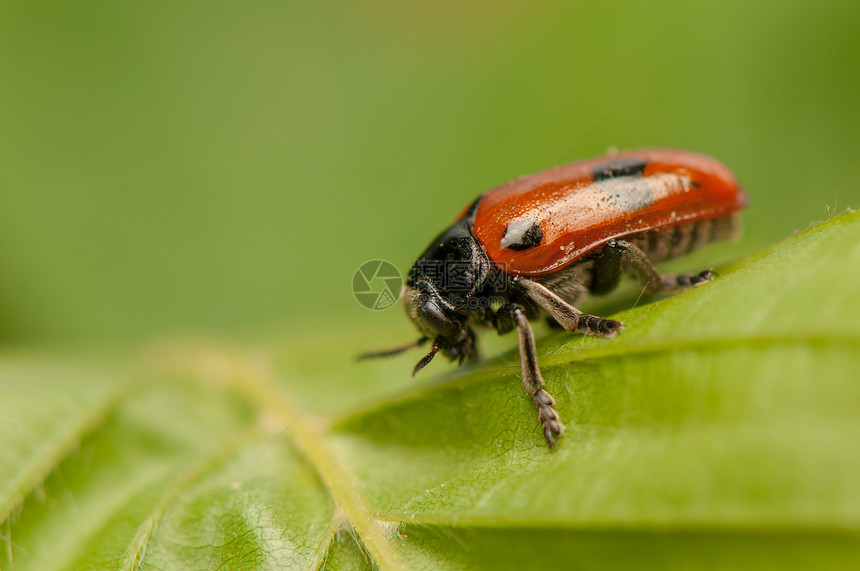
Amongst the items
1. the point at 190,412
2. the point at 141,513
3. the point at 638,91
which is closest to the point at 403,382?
the point at 190,412

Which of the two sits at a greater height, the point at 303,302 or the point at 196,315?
the point at 196,315

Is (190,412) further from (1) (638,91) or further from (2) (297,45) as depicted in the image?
(1) (638,91)

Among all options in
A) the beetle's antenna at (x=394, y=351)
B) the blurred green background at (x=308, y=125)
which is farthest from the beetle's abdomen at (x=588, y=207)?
the blurred green background at (x=308, y=125)

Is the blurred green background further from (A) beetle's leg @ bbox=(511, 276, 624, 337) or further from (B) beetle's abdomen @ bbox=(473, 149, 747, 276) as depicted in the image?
(A) beetle's leg @ bbox=(511, 276, 624, 337)

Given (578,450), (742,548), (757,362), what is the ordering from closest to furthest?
(742,548), (757,362), (578,450)

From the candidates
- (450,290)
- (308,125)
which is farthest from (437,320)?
(308,125)

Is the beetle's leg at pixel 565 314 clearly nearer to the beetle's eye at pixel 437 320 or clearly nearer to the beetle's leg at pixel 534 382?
the beetle's leg at pixel 534 382

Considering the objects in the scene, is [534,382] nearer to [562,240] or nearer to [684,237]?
[562,240]

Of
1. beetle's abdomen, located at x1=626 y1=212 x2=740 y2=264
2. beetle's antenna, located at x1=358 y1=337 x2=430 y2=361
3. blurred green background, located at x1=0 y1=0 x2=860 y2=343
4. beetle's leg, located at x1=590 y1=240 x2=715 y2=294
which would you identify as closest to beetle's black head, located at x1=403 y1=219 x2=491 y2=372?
beetle's antenna, located at x1=358 y1=337 x2=430 y2=361
